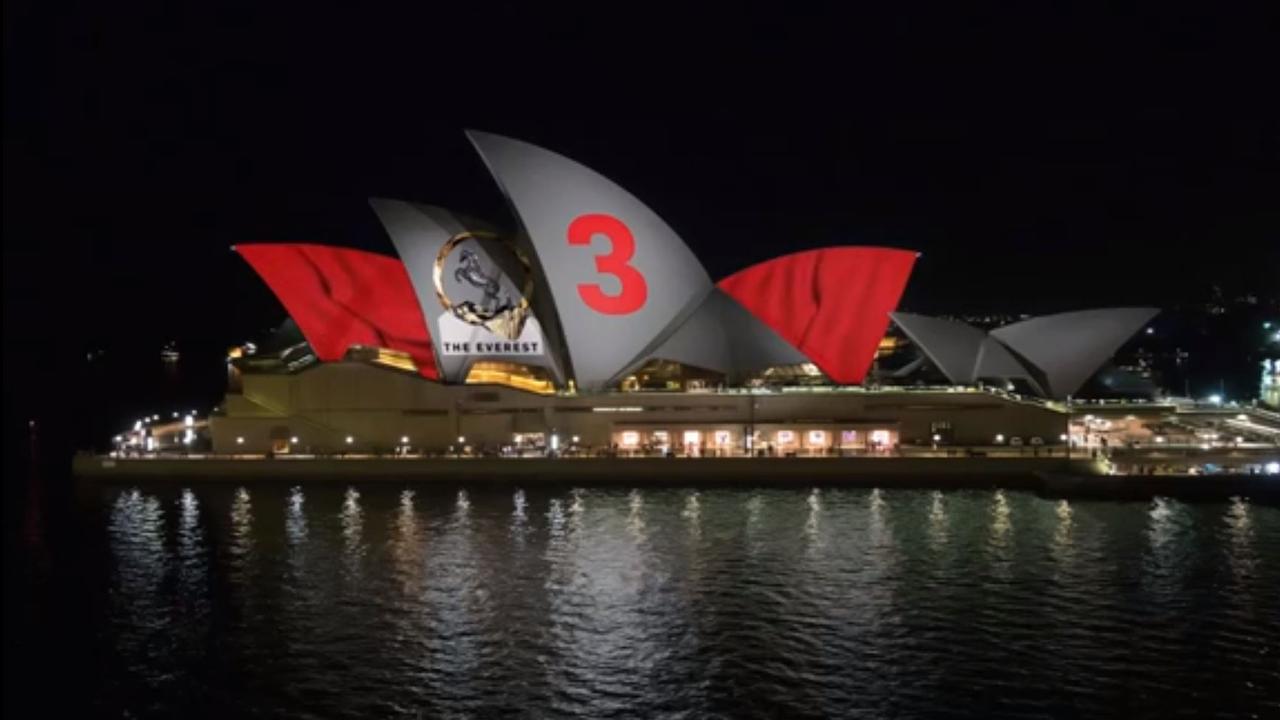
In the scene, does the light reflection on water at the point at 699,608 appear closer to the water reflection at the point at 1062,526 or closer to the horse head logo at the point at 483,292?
the water reflection at the point at 1062,526

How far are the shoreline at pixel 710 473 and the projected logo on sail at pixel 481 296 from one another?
6.24 meters

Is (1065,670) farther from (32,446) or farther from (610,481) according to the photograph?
(32,446)

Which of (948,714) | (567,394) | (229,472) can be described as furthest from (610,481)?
(948,714)

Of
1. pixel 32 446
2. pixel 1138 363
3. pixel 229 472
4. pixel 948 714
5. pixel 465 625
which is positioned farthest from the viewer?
pixel 1138 363

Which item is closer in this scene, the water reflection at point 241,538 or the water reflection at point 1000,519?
the water reflection at point 241,538

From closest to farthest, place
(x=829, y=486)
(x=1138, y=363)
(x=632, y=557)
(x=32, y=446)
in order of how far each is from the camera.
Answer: (x=632, y=557)
(x=829, y=486)
(x=32, y=446)
(x=1138, y=363)

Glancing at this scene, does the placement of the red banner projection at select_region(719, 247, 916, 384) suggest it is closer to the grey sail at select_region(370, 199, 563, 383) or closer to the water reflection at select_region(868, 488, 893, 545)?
the water reflection at select_region(868, 488, 893, 545)

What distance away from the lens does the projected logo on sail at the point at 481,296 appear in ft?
134

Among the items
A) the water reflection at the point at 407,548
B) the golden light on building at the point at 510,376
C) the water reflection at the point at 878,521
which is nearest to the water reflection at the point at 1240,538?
the water reflection at the point at 878,521

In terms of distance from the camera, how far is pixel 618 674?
1705 centimetres

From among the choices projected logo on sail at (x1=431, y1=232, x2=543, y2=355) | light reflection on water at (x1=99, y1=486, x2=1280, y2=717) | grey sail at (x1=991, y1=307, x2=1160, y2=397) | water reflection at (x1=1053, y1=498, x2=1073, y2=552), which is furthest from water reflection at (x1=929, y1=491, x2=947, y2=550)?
projected logo on sail at (x1=431, y1=232, x2=543, y2=355)

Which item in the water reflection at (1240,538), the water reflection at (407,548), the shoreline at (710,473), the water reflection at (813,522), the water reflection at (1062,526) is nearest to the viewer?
the water reflection at (407,548)

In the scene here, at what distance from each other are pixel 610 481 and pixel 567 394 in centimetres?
517

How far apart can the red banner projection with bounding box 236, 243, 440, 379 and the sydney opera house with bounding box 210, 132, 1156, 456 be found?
0.08 meters
